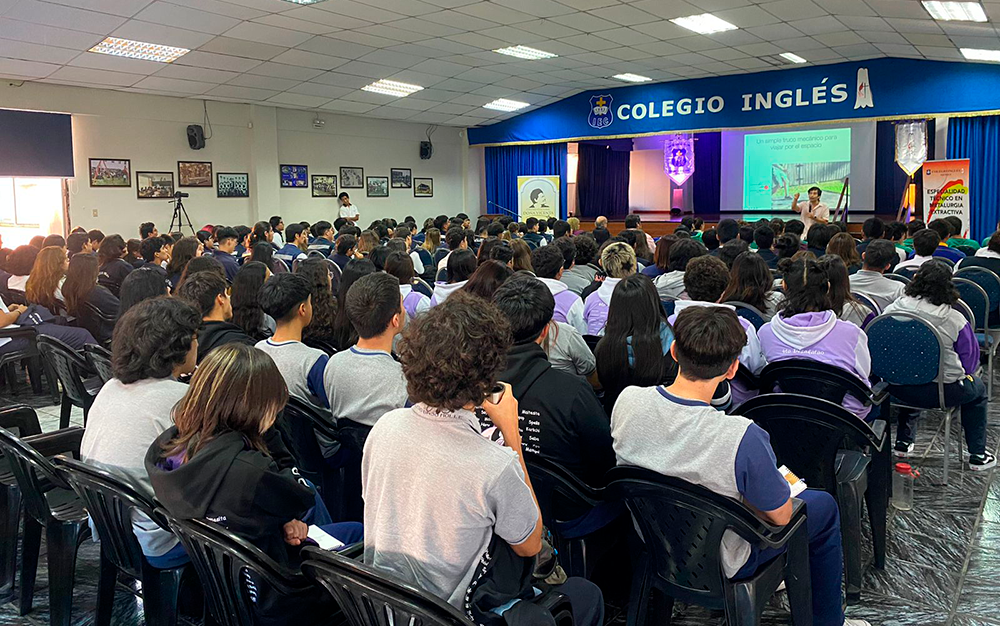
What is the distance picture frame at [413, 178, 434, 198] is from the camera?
17.0m

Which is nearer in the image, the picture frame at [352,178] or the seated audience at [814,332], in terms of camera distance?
the seated audience at [814,332]

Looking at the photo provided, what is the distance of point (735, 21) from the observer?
9.18 metres

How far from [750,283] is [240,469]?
2.94m

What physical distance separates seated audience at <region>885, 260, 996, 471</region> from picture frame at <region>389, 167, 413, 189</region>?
13.6m

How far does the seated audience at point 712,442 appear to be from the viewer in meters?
1.85

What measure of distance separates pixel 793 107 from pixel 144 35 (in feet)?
32.7

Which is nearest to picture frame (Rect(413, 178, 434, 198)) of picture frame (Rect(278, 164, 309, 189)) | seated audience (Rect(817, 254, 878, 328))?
Answer: picture frame (Rect(278, 164, 309, 189))

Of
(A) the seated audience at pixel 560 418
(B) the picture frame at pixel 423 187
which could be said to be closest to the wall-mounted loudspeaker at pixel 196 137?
(B) the picture frame at pixel 423 187

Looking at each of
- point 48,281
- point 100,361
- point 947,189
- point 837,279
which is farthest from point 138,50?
point 947,189

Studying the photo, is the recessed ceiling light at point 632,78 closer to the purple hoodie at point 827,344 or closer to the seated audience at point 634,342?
the purple hoodie at point 827,344

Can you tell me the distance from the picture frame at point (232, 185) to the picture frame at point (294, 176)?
727 millimetres

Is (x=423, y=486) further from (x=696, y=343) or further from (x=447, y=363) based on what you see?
(x=696, y=343)

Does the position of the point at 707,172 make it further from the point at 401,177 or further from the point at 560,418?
the point at 560,418

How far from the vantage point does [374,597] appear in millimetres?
1479
